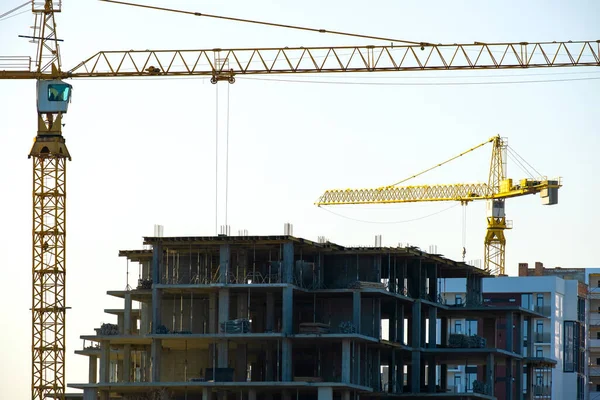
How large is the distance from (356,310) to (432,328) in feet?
63.8

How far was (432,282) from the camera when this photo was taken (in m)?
162

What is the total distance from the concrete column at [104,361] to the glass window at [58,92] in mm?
26848

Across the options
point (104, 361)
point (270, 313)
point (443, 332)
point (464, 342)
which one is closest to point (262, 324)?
point (270, 313)

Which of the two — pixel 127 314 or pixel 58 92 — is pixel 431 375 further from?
pixel 58 92

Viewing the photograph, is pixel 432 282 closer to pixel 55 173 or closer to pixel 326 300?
pixel 326 300

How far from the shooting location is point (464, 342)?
526ft

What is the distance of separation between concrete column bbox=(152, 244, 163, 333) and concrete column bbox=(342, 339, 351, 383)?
16.4m

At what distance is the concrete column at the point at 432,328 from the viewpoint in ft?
520

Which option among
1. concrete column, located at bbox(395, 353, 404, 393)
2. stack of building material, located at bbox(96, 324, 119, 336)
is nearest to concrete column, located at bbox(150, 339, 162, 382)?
stack of building material, located at bbox(96, 324, 119, 336)

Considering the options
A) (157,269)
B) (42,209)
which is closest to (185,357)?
(157,269)

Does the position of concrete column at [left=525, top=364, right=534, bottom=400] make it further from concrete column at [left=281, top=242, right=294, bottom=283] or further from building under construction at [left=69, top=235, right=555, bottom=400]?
concrete column at [left=281, top=242, right=294, bottom=283]

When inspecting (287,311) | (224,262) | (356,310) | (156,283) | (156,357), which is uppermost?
(224,262)

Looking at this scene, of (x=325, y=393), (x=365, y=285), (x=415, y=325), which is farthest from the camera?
(x=415, y=325)

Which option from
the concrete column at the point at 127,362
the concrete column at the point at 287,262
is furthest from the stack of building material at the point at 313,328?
the concrete column at the point at 127,362
